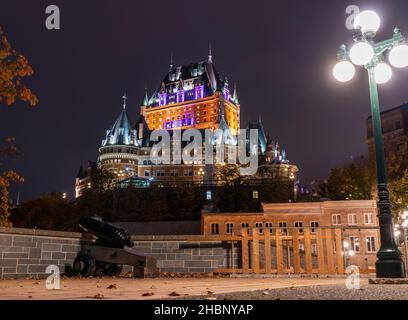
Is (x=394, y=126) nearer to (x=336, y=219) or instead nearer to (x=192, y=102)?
(x=336, y=219)

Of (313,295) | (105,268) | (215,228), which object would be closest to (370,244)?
(215,228)

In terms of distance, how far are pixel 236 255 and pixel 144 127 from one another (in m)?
130

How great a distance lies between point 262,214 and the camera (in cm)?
5316

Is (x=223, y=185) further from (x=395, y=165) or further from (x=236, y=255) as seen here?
(x=236, y=255)

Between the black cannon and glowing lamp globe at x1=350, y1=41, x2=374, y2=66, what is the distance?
7090 millimetres

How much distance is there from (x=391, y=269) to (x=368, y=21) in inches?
217

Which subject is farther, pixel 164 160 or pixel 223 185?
pixel 164 160

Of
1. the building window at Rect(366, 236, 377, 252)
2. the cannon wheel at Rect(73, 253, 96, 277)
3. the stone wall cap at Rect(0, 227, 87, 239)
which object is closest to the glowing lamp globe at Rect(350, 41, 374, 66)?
the cannon wheel at Rect(73, 253, 96, 277)

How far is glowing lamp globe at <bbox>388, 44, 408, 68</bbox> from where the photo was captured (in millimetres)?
9672

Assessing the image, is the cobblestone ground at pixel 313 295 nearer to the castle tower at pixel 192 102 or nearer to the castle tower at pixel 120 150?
the castle tower at pixel 120 150

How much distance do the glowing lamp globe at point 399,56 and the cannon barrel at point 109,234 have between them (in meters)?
7.94

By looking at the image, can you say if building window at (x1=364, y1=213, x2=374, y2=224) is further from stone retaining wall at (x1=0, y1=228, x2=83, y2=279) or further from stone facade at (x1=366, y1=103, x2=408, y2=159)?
stone retaining wall at (x1=0, y1=228, x2=83, y2=279)

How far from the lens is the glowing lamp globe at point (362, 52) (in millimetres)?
9602
